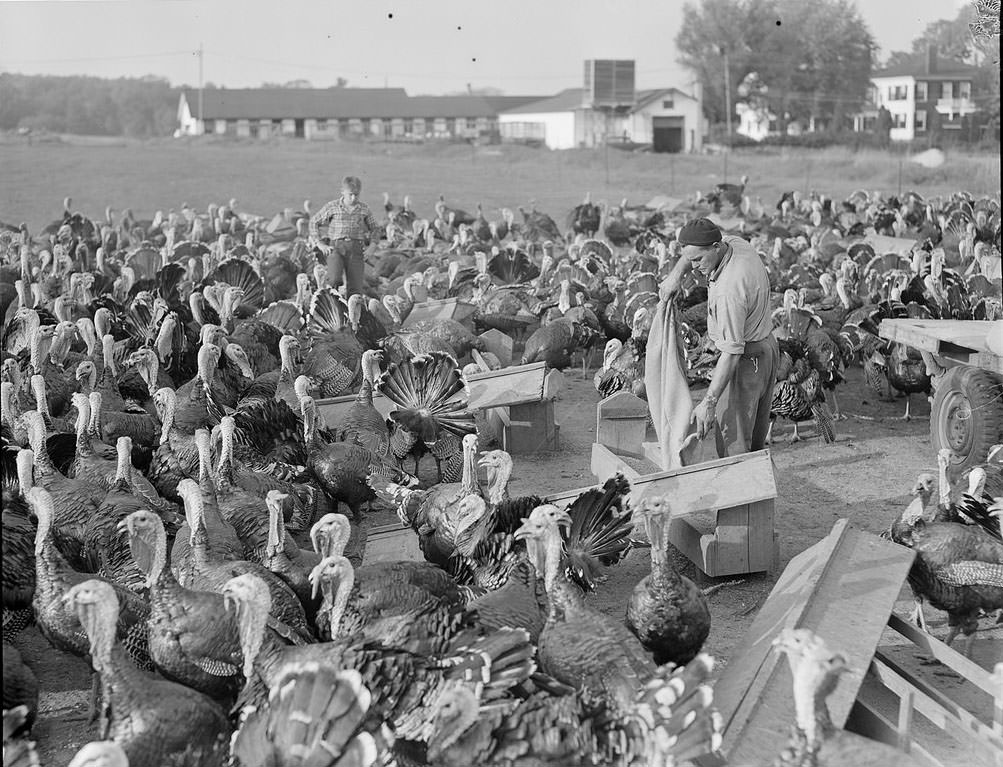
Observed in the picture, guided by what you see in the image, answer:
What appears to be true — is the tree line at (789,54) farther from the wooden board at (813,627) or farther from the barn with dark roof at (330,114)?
Result: the wooden board at (813,627)

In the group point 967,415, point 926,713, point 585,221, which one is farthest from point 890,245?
point 926,713

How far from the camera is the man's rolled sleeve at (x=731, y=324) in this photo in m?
6.68

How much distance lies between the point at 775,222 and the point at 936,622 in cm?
1911

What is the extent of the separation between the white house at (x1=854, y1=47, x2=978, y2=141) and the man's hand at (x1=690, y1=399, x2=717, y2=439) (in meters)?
42.3

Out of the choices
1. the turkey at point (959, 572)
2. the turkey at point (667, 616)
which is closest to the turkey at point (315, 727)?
the turkey at point (667, 616)

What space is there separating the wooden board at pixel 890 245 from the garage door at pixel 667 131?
115 ft

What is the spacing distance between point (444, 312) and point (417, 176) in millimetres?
25287

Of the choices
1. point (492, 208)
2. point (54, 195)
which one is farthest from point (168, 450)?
point (54, 195)

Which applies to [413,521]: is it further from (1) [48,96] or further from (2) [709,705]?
(1) [48,96]

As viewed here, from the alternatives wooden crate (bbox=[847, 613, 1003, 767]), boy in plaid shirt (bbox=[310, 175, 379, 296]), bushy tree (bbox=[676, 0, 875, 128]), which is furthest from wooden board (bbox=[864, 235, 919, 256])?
bushy tree (bbox=[676, 0, 875, 128])

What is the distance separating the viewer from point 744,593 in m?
6.72

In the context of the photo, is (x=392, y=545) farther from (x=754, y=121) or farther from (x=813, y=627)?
(x=754, y=121)

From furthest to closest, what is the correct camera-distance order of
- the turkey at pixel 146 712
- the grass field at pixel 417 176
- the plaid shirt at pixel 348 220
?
the grass field at pixel 417 176, the plaid shirt at pixel 348 220, the turkey at pixel 146 712

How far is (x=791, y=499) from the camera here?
8555mm
